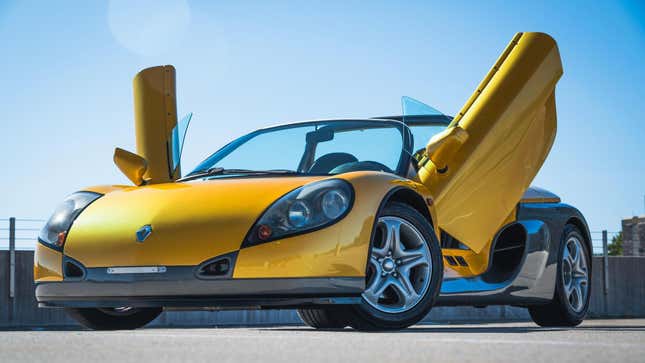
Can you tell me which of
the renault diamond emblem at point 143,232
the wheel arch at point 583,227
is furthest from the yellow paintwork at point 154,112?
the wheel arch at point 583,227

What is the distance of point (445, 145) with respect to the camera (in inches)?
271

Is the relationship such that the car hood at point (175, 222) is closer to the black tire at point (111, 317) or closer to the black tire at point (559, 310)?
the black tire at point (111, 317)

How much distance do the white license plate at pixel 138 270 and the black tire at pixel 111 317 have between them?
87cm

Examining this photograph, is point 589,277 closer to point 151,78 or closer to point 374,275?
point 374,275

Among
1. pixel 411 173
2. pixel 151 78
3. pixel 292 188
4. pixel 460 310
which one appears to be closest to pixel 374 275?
pixel 292 188

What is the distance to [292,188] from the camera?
5.94 meters

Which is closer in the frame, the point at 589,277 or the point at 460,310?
the point at 589,277

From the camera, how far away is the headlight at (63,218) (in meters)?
6.32

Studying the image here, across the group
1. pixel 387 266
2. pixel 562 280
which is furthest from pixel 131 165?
pixel 562 280

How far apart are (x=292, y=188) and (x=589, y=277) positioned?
13.1ft

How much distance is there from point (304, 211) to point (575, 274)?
3.80 m

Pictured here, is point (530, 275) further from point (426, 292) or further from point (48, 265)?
point (48, 265)

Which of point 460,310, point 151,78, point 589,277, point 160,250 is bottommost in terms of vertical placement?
point 460,310


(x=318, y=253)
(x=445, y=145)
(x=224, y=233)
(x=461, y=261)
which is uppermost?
(x=445, y=145)
